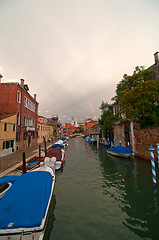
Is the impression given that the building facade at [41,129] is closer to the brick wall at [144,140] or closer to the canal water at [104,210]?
the brick wall at [144,140]

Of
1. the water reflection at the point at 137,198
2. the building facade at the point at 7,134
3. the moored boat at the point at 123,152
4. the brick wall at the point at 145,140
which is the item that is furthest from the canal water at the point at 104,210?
the building facade at the point at 7,134

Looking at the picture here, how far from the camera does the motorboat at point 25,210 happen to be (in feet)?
10.8

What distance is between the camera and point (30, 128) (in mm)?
23578

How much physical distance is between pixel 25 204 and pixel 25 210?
209 millimetres

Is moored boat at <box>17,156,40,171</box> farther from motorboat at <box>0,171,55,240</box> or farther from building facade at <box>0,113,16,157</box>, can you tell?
motorboat at <box>0,171,55,240</box>

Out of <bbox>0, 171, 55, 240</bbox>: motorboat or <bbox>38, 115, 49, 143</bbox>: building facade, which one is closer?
<bbox>0, 171, 55, 240</bbox>: motorboat

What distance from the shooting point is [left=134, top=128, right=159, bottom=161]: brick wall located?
543 inches

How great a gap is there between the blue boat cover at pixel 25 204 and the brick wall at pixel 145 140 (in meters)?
13.5

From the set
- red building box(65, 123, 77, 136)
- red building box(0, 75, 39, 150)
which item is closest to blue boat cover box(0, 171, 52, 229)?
red building box(0, 75, 39, 150)

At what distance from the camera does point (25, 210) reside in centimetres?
376

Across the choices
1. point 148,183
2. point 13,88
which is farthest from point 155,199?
point 13,88

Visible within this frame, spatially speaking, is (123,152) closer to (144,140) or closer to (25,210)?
(144,140)

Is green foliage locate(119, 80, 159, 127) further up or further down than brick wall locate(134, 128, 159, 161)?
further up

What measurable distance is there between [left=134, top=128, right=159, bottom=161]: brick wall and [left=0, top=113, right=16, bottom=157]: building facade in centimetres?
1873
